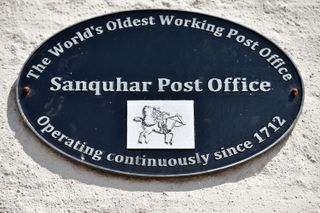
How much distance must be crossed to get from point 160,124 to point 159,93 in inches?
9.9

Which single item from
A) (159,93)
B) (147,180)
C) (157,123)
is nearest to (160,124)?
(157,123)

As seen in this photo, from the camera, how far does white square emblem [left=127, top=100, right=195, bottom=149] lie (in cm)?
649

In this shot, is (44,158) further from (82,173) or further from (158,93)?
(158,93)

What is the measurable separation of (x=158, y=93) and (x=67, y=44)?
29.3 inches

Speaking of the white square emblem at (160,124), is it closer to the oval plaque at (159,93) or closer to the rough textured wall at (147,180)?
the oval plaque at (159,93)

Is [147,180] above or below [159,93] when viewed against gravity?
below

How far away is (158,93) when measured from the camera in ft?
22.1

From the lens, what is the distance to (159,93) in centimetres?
673

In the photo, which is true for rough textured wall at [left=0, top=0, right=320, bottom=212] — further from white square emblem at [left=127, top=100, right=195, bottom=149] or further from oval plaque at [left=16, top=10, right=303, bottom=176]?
white square emblem at [left=127, top=100, right=195, bottom=149]

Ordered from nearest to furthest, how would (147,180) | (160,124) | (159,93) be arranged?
(147,180) < (160,124) < (159,93)

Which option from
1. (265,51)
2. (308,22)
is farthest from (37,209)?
(308,22)

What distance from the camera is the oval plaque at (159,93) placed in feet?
21.2

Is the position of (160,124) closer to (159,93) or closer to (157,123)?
(157,123)

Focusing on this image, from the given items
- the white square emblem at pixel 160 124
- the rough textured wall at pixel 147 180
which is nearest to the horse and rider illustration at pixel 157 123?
the white square emblem at pixel 160 124
